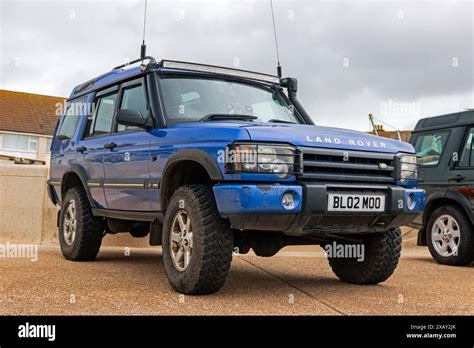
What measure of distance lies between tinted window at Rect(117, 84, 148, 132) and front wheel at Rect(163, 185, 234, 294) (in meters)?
1.29

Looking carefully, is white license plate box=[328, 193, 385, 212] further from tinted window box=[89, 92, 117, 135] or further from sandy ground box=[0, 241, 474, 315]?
tinted window box=[89, 92, 117, 135]

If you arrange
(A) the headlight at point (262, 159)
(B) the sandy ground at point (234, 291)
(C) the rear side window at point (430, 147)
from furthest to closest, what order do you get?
(C) the rear side window at point (430, 147)
(A) the headlight at point (262, 159)
(B) the sandy ground at point (234, 291)

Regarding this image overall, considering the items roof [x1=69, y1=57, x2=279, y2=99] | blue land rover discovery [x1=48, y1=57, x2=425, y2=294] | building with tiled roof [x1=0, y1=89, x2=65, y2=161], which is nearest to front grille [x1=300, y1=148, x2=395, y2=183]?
blue land rover discovery [x1=48, y1=57, x2=425, y2=294]

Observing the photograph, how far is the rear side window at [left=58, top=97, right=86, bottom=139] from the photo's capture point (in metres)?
7.40

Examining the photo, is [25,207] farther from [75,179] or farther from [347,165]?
[347,165]

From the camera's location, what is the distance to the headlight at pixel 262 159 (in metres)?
4.25

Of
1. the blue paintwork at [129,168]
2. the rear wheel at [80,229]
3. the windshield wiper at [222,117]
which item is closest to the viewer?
the windshield wiper at [222,117]

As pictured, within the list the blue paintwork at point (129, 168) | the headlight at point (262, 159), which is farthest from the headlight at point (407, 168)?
the blue paintwork at point (129, 168)

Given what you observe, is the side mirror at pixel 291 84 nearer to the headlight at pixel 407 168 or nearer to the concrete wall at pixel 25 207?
Answer: the headlight at pixel 407 168

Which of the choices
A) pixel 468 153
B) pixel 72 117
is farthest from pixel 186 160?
pixel 468 153

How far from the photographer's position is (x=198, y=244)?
4.38 m

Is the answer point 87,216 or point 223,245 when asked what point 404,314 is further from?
point 87,216

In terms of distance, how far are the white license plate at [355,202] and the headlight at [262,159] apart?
0.38m
